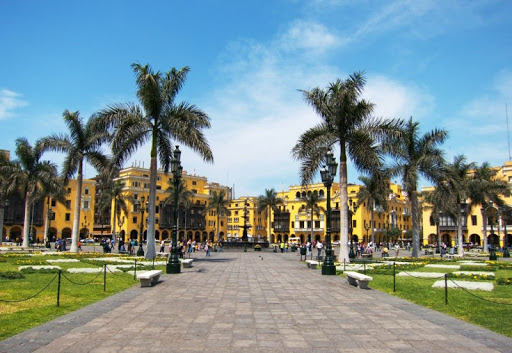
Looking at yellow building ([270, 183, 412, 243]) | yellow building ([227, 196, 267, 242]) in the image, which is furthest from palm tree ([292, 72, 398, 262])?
yellow building ([227, 196, 267, 242])

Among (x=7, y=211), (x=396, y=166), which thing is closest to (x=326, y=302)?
(x=396, y=166)

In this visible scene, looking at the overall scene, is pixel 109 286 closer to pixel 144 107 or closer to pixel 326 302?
pixel 326 302

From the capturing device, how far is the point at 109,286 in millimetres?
13125

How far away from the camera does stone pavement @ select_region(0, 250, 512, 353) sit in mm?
6488

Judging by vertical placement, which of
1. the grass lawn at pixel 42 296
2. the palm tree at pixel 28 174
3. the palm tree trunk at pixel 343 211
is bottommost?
the grass lawn at pixel 42 296

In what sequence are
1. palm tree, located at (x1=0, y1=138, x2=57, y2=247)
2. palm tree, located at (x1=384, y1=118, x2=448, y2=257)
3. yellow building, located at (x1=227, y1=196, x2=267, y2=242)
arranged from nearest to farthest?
palm tree, located at (x1=384, y1=118, x2=448, y2=257)
palm tree, located at (x1=0, y1=138, x2=57, y2=247)
yellow building, located at (x1=227, y1=196, x2=267, y2=242)

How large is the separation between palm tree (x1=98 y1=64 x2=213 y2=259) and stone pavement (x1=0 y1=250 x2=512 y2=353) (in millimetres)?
14057

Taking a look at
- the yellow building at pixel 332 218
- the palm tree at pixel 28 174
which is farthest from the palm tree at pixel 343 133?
the yellow building at pixel 332 218

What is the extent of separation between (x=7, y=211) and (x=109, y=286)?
69410mm

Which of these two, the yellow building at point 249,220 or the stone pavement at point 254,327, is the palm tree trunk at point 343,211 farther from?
the yellow building at point 249,220

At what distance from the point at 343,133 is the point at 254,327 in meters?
17.5

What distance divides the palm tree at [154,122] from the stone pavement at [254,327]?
46.1ft

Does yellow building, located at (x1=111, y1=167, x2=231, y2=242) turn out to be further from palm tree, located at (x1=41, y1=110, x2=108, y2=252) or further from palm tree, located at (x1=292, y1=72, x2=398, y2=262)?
palm tree, located at (x1=292, y1=72, x2=398, y2=262)

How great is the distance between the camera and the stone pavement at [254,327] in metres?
6.49
